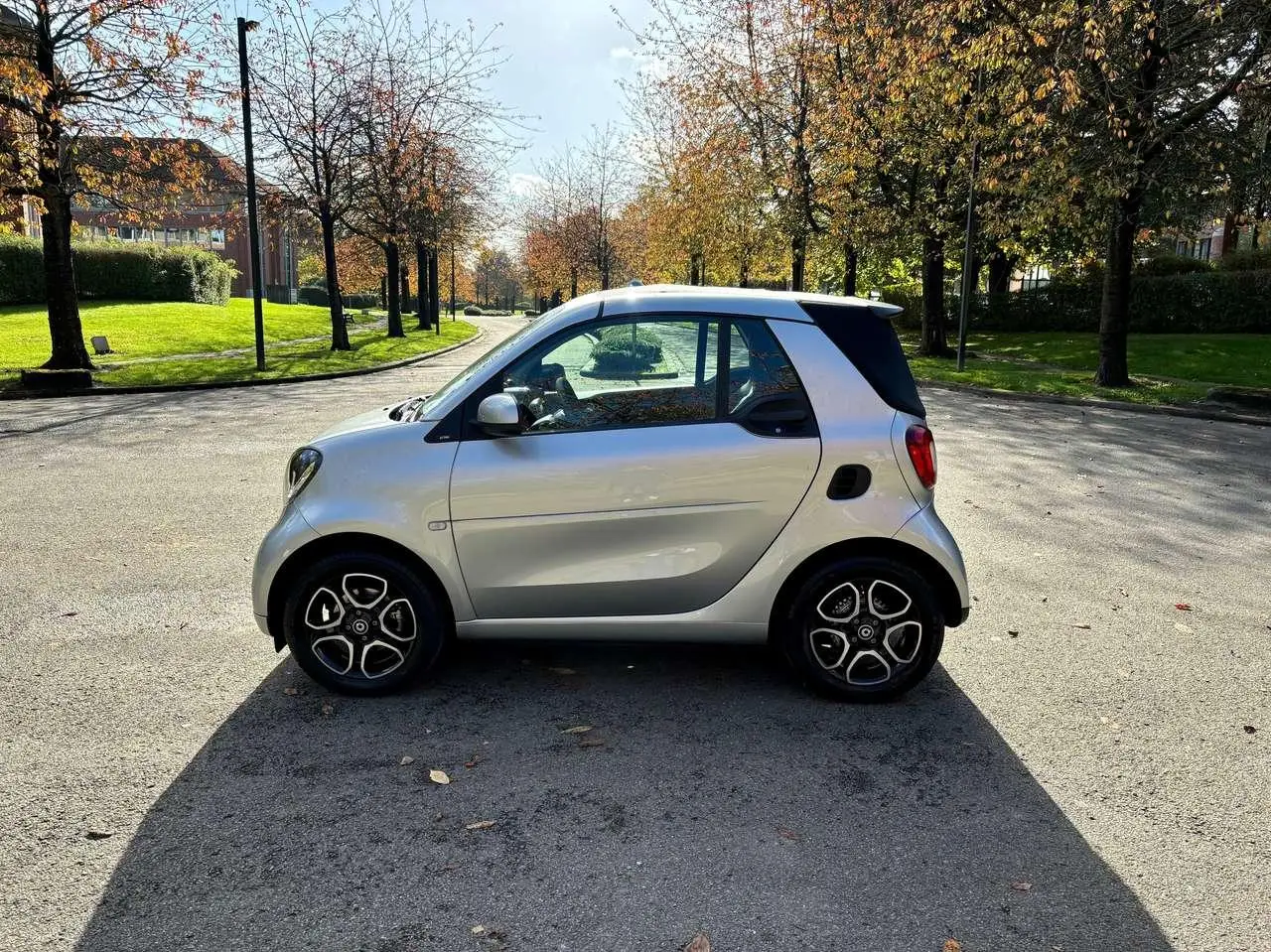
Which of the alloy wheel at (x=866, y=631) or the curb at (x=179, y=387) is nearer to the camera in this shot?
the alloy wheel at (x=866, y=631)

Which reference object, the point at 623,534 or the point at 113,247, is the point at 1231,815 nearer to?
the point at 623,534

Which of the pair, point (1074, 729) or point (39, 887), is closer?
point (39, 887)

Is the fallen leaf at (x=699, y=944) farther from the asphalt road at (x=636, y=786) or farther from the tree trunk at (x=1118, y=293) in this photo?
the tree trunk at (x=1118, y=293)

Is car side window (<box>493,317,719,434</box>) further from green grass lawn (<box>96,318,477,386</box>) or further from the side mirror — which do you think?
green grass lawn (<box>96,318,477,386</box>)

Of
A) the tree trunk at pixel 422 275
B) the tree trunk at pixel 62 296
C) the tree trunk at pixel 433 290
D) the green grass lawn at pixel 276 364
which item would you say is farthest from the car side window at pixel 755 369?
the tree trunk at pixel 433 290

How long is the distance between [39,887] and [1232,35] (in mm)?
18721

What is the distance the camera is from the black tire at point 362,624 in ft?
12.7

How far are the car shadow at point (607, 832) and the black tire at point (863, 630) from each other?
131 millimetres

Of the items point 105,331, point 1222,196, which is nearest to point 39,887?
point 1222,196

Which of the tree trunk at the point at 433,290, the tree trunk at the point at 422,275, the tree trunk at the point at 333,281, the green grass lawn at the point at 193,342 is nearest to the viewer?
the green grass lawn at the point at 193,342

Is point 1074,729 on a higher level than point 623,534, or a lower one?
lower

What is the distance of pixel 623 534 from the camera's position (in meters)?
3.81

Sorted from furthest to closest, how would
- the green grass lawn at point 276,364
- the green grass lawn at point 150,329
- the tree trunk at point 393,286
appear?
the tree trunk at point 393,286
the green grass lawn at point 150,329
the green grass lawn at point 276,364

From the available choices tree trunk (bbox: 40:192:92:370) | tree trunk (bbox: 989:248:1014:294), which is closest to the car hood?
tree trunk (bbox: 40:192:92:370)
